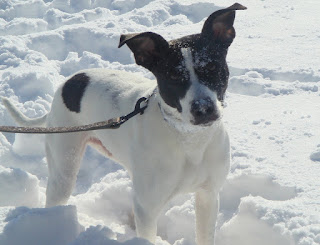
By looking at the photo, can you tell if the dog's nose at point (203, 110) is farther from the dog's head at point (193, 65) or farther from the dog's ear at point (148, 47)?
the dog's ear at point (148, 47)

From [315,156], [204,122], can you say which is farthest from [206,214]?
[315,156]

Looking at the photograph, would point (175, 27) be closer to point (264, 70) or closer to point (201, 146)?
point (264, 70)

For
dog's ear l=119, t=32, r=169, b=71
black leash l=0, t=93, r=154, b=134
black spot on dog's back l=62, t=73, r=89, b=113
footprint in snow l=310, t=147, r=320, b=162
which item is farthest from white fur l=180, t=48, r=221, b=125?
footprint in snow l=310, t=147, r=320, b=162

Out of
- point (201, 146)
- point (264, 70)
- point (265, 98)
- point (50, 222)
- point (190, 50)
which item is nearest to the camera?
point (190, 50)

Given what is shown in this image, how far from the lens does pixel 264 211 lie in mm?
3508

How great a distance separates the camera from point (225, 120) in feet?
17.5

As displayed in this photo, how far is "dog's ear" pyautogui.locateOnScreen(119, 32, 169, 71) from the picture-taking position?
8.36 feet

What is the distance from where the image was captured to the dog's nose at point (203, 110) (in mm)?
2307

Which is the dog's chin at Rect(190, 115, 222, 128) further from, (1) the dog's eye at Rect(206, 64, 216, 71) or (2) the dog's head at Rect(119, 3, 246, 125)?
(1) the dog's eye at Rect(206, 64, 216, 71)

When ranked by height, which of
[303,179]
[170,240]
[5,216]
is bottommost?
[170,240]

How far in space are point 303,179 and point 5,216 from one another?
2599 mm

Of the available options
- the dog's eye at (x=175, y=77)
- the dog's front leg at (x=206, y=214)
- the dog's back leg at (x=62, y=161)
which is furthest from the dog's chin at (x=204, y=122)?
the dog's back leg at (x=62, y=161)

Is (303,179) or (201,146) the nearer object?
(201,146)

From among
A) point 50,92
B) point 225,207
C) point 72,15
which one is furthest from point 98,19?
point 225,207
